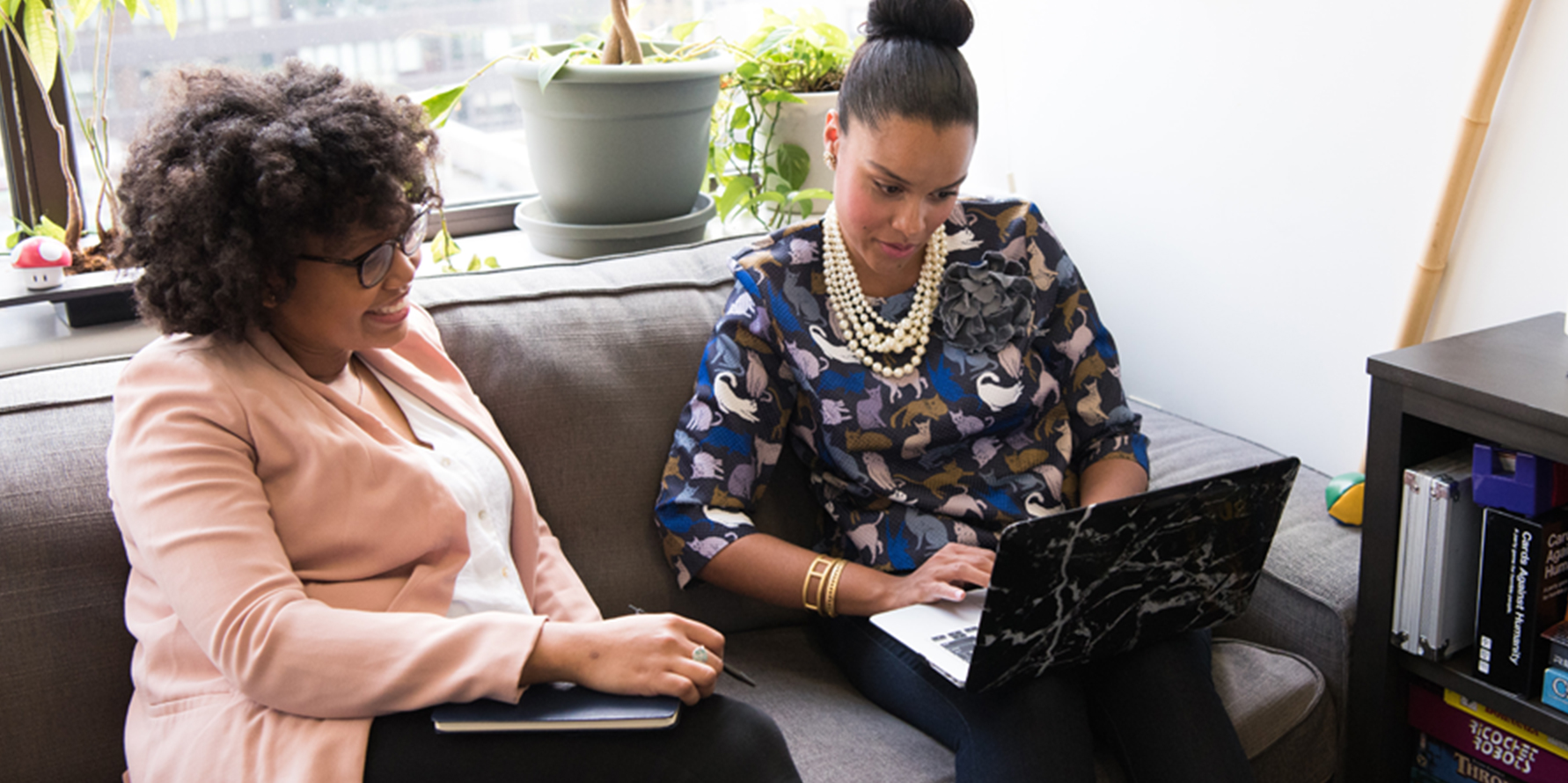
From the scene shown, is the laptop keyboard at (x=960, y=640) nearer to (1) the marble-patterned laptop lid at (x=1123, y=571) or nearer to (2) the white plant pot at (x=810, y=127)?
(1) the marble-patterned laptop lid at (x=1123, y=571)

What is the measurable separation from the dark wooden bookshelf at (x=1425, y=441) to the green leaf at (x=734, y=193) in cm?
110

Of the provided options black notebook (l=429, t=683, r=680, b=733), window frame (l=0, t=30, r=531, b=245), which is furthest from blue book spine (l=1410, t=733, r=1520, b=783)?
window frame (l=0, t=30, r=531, b=245)

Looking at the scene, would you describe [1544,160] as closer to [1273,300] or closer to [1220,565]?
[1273,300]

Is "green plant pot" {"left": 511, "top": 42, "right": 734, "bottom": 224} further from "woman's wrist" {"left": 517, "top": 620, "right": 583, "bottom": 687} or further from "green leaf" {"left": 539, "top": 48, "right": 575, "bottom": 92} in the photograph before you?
"woman's wrist" {"left": 517, "top": 620, "right": 583, "bottom": 687}

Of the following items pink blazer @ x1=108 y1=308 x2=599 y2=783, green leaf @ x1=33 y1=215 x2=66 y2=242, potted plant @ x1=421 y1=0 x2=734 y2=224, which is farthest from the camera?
potted plant @ x1=421 y1=0 x2=734 y2=224

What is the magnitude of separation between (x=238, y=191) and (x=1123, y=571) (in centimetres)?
91

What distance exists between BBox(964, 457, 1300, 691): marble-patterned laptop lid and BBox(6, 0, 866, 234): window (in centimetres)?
125

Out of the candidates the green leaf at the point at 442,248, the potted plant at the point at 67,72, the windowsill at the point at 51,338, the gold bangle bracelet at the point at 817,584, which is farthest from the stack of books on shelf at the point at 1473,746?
the potted plant at the point at 67,72

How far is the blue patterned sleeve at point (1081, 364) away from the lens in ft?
5.09

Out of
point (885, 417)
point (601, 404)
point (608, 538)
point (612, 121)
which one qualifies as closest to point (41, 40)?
point (612, 121)

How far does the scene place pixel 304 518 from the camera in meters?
1.08

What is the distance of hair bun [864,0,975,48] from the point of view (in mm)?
1390

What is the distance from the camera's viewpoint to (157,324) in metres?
1.09

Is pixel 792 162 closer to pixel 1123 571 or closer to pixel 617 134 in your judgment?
pixel 617 134
